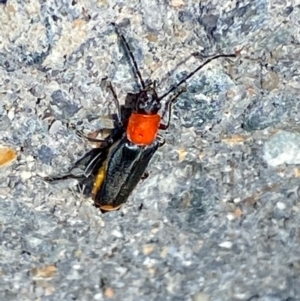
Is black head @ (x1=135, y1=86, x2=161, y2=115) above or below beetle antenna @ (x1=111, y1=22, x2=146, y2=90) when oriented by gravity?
below

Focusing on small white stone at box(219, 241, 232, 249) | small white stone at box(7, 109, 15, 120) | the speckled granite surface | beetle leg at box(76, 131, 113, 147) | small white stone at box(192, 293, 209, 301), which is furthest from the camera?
small white stone at box(192, 293, 209, 301)

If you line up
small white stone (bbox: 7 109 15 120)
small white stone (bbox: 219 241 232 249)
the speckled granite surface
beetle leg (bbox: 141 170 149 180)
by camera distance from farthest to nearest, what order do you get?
small white stone (bbox: 219 241 232 249), beetle leg (bbox: 141 170 149 180), small white stone (bbox: 7 109 15 120), the speckled granite surface

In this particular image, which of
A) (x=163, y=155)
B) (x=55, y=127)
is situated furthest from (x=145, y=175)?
(x=55, y=127)

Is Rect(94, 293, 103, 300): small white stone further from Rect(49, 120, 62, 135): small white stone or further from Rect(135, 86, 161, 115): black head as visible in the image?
Rect(135, 86, 161, 115): black head

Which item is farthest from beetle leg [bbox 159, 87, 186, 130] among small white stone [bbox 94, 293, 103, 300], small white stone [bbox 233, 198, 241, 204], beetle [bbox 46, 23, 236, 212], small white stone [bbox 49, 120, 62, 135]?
small white stone [bbox 94, 293, 103, 300]

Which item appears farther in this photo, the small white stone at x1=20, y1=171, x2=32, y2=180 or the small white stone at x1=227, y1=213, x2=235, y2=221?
the small white stone at x1=227, y1=213, x2=235, y2=221

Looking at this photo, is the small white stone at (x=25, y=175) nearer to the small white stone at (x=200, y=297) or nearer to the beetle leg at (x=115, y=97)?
the beetle leg at (x=115, y=97)

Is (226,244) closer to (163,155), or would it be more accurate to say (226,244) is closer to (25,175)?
(163,155)
